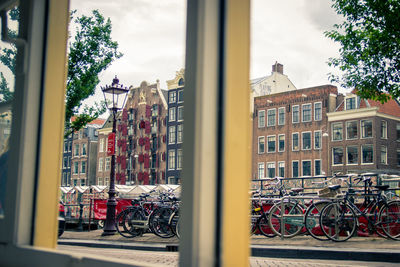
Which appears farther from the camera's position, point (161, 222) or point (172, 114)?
point (172, 114)

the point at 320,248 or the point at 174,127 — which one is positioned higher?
the point at 174,127

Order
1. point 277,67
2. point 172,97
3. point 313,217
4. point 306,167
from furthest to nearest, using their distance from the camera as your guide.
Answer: point 277,67 → point 172,97 → point 306,167 → point 313,217

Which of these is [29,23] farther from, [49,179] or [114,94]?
[114,94]

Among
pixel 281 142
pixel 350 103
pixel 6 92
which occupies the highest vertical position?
pixel 350 103

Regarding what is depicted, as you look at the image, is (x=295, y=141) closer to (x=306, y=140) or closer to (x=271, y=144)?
A: (x=306, y=140)

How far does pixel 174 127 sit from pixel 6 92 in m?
43.7

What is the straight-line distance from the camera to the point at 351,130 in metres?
35.8

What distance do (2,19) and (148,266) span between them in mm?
1539

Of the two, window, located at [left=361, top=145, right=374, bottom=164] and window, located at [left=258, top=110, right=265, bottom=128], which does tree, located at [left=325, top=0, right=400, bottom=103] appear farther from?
window, located at [left=258, top=110, right=265, bottom=128]

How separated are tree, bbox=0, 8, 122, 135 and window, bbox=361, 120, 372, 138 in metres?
22.3

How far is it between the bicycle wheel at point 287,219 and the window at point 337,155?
90.0 feet

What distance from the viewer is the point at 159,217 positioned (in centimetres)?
1102

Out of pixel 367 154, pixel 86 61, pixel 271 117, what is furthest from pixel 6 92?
pixel 271 117

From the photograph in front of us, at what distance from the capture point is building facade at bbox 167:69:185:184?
45.3 metres
